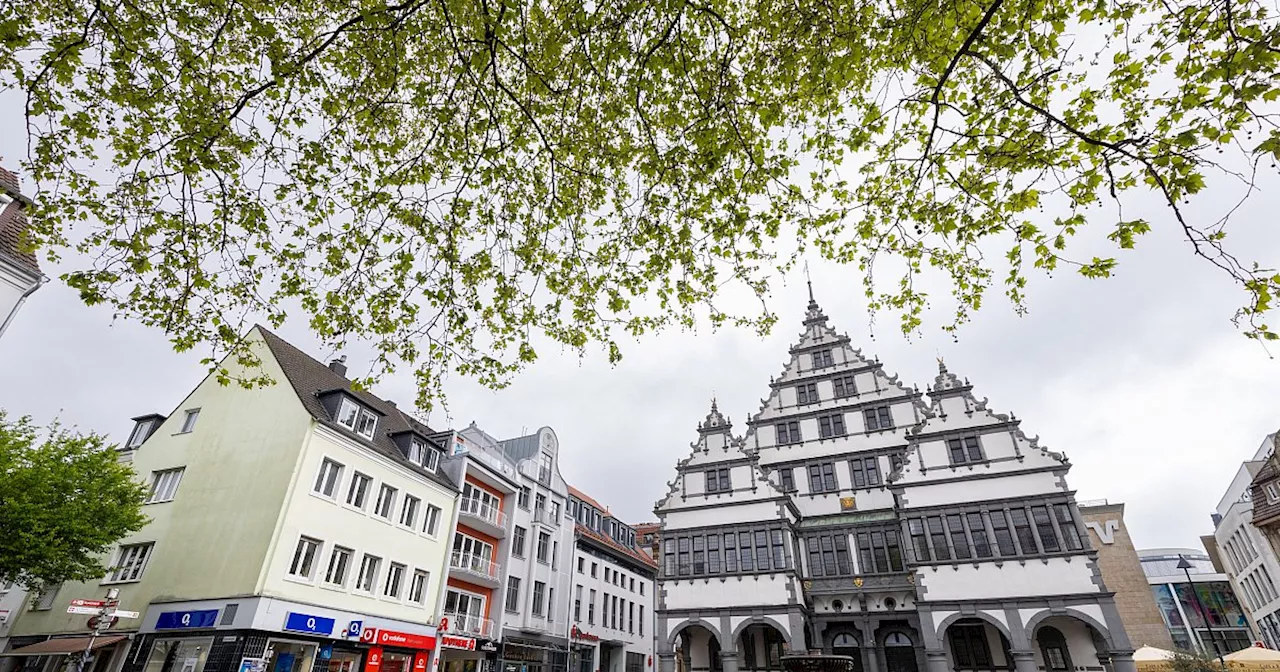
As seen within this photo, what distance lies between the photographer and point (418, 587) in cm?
2438

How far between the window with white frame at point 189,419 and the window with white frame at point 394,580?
1018cm

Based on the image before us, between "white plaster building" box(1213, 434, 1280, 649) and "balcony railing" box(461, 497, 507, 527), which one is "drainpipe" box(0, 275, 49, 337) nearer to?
"balcony railing" box(461, 497, 507, 527)

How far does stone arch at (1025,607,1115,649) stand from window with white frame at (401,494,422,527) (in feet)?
80.5

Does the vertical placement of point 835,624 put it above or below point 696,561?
below

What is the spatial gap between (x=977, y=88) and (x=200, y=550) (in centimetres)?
2541

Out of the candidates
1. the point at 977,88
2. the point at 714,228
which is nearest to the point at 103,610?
the point at 714,228

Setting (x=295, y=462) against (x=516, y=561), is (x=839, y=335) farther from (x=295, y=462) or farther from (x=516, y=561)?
(x=295, y=462)

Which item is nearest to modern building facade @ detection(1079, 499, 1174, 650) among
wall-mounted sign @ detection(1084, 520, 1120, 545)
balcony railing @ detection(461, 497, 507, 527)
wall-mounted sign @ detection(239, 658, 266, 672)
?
wall-mounted sign @ detection(1084, 520, 1120, 545)

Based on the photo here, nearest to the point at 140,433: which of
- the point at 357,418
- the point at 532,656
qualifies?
the point at 357,418

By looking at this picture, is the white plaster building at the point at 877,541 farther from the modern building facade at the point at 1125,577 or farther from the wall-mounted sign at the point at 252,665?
the modern building facade at the point at 1125,577

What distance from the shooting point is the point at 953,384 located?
27969 mm

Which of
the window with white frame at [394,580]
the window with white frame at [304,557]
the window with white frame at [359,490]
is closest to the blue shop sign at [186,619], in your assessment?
the window with white frame at [304,557]

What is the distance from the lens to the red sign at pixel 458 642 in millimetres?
24523

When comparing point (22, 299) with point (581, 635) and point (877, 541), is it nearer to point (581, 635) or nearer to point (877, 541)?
point (581, 635)
